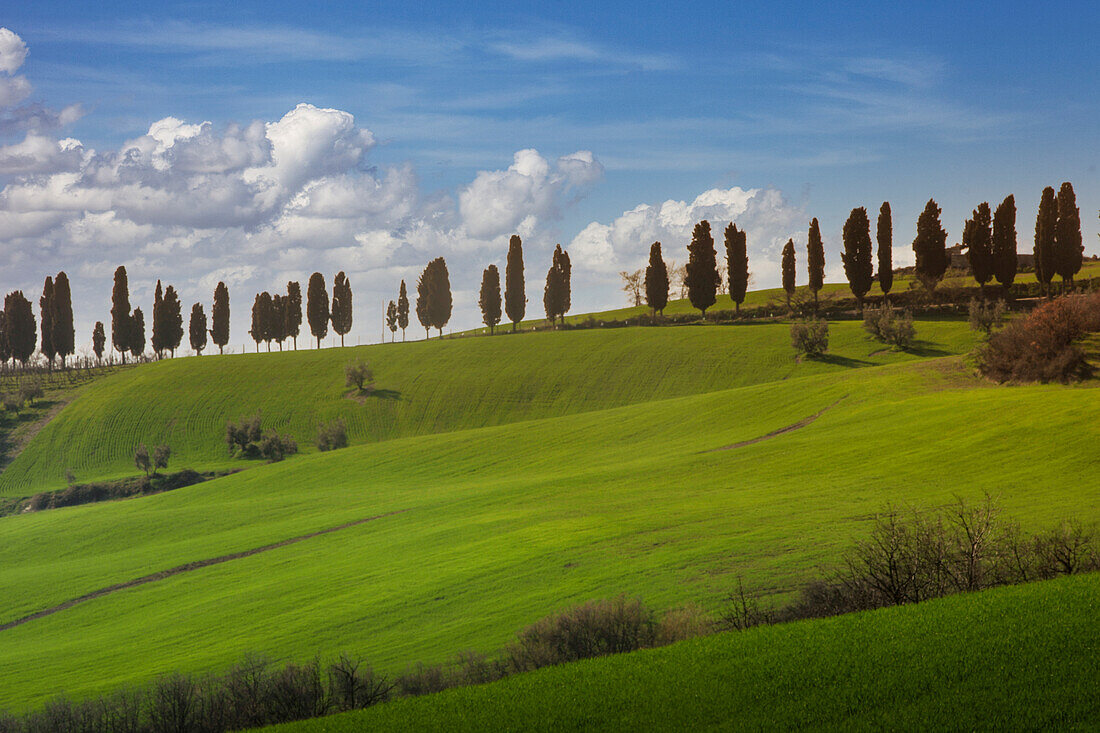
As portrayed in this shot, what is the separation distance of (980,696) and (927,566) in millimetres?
7643

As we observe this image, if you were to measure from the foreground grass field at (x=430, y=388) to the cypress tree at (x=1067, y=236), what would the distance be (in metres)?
14.9

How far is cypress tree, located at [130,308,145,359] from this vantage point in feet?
420

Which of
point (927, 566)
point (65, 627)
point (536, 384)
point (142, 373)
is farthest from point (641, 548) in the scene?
point (142, 373)

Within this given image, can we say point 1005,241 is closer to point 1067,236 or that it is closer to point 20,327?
point 1067,236

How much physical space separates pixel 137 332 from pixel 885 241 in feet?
364

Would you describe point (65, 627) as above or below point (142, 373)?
below

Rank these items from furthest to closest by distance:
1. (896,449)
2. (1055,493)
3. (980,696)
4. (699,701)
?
(896,449)
(1055,493)
(699,701)
(980,696)

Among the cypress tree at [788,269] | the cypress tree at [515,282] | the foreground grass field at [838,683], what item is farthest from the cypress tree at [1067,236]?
the foreground grass field at [838,683]

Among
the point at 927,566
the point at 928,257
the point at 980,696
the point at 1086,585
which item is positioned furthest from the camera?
the point at 928,257

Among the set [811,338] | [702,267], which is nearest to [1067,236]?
[811,338]

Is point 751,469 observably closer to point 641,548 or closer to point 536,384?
point 641,548

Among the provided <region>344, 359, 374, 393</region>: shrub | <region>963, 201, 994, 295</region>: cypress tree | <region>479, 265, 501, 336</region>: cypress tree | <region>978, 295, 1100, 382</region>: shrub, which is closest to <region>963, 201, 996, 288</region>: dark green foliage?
<region>963, 201, 994, 295</region>: cypress tree

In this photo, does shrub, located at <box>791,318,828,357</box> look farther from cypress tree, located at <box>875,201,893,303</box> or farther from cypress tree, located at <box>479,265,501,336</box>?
cypress tree, located at <box>479,265,501,336</box>

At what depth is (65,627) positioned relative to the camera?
34562mm
